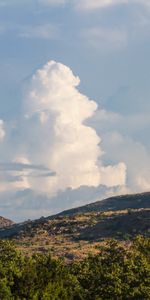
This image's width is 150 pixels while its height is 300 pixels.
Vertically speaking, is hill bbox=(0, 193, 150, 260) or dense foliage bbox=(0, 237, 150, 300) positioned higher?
hill bbox=(0, 193, 150, 260)

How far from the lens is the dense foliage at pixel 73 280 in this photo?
59656 mm

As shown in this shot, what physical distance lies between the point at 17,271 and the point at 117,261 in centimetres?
1573

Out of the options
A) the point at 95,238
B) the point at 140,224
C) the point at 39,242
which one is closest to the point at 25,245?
the point at 39,242

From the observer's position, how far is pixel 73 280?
2489 inches

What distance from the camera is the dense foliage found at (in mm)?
59656

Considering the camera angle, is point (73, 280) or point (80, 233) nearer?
point (73, 280)

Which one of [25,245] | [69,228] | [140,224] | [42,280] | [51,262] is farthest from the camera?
[69,228]

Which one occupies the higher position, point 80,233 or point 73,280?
point 80,233

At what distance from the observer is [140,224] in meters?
145

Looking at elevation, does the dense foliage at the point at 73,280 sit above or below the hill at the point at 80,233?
below

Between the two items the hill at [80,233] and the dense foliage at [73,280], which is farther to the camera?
the hill at [80,233]

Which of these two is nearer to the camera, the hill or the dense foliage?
the dense foliage

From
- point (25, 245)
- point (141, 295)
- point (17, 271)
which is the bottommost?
point (141, 295)

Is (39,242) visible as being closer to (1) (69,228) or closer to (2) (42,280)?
(1) (69,228)
